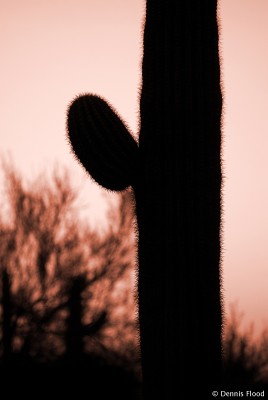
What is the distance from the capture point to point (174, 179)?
3.38 m

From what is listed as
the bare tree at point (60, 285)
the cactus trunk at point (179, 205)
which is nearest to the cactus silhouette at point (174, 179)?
the cactus trunk at point (179, 205)

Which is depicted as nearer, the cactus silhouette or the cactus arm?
the cactus silhouette

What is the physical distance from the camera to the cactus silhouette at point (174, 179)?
131 inches

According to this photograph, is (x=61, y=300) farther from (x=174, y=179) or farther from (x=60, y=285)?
(x=174, y=179)

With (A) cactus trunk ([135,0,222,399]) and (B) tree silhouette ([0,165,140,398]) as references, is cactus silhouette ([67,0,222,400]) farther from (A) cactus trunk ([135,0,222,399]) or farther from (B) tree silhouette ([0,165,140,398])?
(B) tree silhouette ([0,165,140,398])

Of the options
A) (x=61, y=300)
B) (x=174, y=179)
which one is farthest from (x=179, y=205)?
(x=61, y=300)

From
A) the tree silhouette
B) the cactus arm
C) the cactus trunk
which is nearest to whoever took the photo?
the cactus trunk

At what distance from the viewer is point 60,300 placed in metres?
8.80

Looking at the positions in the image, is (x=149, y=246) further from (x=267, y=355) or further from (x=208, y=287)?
(x=267, y=355)

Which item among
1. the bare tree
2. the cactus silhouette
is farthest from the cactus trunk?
the bare tree

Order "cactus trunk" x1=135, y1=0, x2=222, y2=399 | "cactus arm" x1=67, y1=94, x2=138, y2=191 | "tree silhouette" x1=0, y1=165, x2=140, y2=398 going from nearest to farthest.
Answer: "cactus trunk" x1=135, y1=0, x2=222, y2=399
"cactus arm" x1=67, y1=94, x2=138, y2=191
"tree silhouette" x1=0, y1=165, x2=140, y2=398

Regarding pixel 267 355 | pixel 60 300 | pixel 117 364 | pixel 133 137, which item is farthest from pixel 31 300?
pixel 133 137

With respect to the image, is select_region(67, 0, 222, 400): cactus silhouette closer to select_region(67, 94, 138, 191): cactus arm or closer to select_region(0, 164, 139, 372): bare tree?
select_region(67, 94, 138, 191): cactus arm

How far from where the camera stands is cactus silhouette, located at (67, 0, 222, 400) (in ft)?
10.9
